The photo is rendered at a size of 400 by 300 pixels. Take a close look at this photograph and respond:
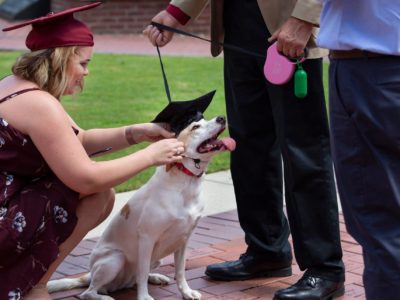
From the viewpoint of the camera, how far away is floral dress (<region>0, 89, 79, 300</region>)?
3.07 m

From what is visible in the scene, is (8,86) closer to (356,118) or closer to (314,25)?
(314,25)

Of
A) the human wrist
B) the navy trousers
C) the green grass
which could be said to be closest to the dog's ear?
the human wrist

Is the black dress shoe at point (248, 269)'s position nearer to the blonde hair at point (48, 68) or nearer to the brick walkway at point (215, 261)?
the brick walkway at point (215, 261)

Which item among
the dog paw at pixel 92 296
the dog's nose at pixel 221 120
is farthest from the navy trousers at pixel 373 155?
the dog paw at pixel 92 296

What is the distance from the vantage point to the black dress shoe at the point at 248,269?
3836 mm

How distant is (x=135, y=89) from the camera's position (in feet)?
33.4

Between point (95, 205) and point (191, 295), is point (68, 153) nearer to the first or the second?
point (95, 205)

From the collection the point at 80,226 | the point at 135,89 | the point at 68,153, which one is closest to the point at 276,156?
the point at 80,226

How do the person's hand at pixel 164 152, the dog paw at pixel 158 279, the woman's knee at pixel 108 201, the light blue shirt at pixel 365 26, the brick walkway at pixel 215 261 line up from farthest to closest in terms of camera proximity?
1. the dog paw at pixel 158 279
2. the brick walkway at pixel 215 261
3. the woman's knee at pixel 108 201
4. the person's hand at pixel 164 152
5. the light blue shirt at pixel 365 26

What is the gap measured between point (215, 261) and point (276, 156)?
78cm

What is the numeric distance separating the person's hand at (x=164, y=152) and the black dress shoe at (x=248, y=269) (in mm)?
940

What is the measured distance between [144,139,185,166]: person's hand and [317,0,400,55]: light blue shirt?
0.93 meters

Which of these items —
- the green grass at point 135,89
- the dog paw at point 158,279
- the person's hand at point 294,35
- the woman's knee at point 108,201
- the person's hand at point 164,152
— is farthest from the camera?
the green grass at point 135,89

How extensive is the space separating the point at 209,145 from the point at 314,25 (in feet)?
2.44
